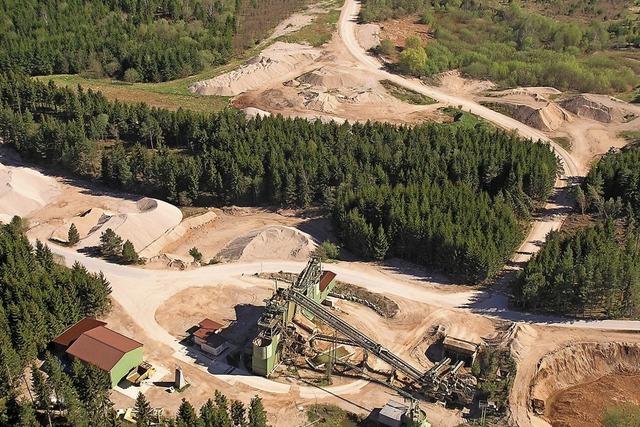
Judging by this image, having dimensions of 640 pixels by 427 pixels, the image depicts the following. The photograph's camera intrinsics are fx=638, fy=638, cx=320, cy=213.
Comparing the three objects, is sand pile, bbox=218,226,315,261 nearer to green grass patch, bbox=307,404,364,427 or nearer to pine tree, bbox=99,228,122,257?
pine tree, bbox=99,228,122,257

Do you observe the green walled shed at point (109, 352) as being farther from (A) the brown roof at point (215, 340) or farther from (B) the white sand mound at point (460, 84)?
(B) the white sand mound at point (460, 84)

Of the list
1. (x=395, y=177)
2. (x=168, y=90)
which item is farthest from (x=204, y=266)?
(x=168, y=90)

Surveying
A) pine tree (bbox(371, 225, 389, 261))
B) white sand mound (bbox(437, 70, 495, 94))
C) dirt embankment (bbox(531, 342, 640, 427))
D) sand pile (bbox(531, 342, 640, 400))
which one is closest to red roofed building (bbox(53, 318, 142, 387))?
pine tree (bbox(371, 225, 389, 261))

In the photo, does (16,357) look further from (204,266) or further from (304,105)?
(304,105)

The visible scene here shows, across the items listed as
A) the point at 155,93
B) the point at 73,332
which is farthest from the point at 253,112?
the point at 73,332

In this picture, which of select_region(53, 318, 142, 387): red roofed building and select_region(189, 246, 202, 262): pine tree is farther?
select_region(189, 246, 202, 262): pine tree

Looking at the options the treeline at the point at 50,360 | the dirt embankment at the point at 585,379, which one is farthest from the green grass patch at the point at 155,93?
the dirt embankment at the point at 585,379

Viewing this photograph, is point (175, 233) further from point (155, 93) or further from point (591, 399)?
point (155, 93)
